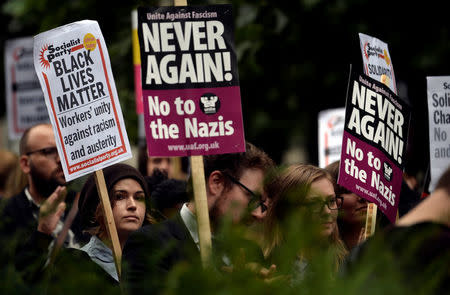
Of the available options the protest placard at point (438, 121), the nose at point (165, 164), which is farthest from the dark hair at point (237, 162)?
the nose at point (165, 164)

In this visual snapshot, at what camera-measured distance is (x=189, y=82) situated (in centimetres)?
433

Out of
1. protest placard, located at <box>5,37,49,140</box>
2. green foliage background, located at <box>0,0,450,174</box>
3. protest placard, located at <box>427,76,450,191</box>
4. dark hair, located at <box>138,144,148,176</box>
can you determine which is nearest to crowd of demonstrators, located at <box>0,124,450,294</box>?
protest placard, located at <box>427,76,450,191</box>

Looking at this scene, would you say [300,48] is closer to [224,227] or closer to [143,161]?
[143,161]

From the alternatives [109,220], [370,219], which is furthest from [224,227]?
[370,219]

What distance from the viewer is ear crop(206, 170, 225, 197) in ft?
14.2

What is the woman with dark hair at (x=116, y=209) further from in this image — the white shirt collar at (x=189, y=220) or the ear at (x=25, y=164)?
the ear at (x=25, y=164)

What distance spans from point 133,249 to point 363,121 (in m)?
1.64

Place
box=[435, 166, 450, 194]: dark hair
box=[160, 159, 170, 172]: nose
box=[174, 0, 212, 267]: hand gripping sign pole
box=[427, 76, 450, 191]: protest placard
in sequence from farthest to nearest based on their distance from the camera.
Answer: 1. box=[160, 159, 170, 172]: nose
2. box=[427, 76, 450, 191]: protest placard
3. box=[174, 0, 212, 267]: hand gripping sign pole
4. box=[435, 166, 450, 194]: dark hair

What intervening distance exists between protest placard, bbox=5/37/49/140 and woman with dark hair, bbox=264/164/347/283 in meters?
5.38

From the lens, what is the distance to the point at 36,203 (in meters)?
6.16

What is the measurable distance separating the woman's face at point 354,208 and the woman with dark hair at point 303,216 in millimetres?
184

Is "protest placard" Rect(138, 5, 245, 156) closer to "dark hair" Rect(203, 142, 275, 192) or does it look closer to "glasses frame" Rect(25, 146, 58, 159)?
"dark hair" Rect(203, 142, 275, 192)

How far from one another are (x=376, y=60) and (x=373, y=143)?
1.98 feet

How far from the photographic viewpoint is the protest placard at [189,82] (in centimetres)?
430
